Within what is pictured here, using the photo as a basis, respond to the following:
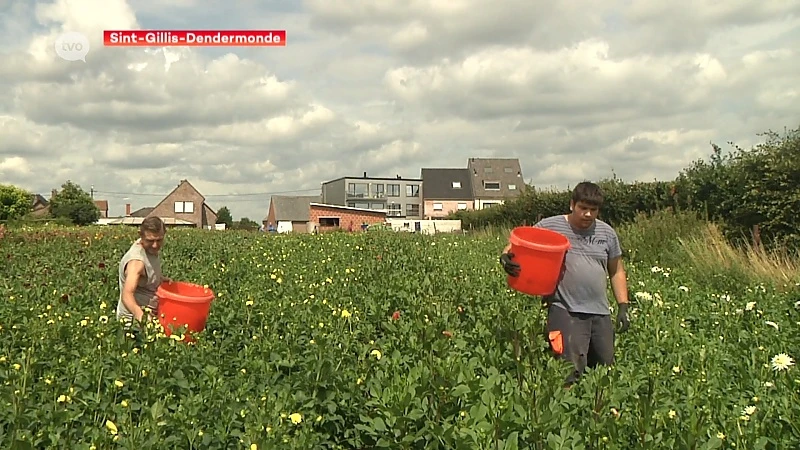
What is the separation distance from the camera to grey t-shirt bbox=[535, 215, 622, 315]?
16.2ft

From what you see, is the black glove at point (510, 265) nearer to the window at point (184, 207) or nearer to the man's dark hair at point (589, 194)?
the man's dark hair at point (589, 194)

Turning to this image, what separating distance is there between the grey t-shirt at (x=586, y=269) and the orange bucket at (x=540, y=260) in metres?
0.07

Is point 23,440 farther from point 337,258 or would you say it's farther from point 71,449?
point 337,258

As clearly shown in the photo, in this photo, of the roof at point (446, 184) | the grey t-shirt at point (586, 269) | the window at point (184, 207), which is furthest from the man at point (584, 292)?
the roof at point (446, 184)

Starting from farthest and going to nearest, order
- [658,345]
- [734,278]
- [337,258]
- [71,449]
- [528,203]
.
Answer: [528,203]
[337,258]
[734,278]
[658,345]
[71,449]

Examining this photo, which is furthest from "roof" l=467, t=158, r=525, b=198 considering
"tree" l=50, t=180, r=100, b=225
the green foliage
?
the green foliage

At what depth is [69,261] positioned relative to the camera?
12500 mm

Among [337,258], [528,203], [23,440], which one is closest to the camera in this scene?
[23,440]

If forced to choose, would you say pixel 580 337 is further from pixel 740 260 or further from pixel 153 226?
pixel 740 260

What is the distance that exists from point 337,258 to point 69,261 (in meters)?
4.74

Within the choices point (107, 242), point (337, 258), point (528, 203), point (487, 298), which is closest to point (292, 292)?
point (487, 298)

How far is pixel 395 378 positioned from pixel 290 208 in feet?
225

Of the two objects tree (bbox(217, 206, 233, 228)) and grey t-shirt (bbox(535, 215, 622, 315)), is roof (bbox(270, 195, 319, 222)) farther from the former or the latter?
grey t-shirt (bbox(535, 215, 622, 315))

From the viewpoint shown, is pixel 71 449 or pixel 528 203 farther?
pixel 528 203
